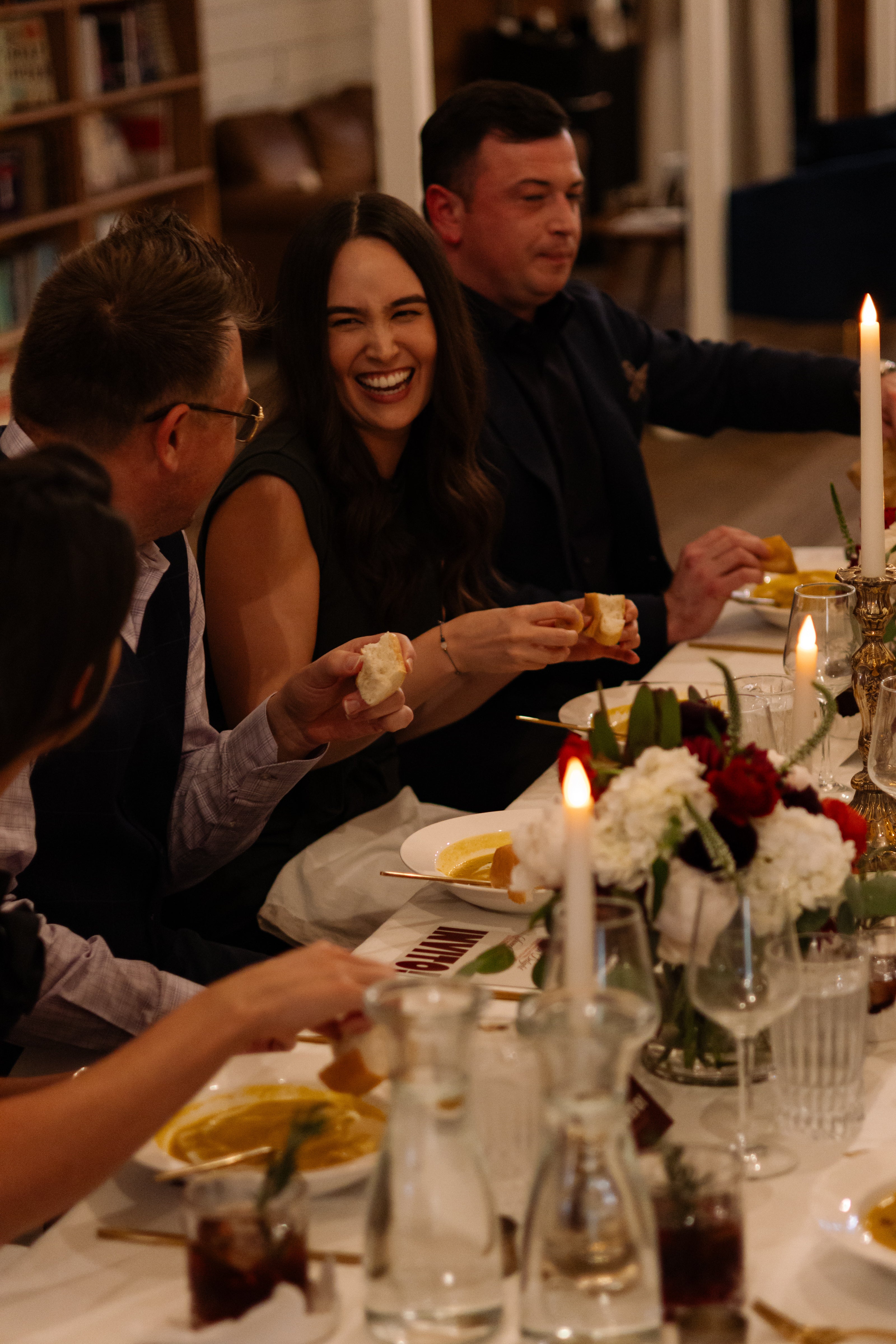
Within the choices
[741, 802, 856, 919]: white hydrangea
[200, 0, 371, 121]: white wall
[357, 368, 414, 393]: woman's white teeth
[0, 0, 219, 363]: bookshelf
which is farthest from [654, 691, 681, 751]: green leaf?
[200, 0, 371, 121]: white wall

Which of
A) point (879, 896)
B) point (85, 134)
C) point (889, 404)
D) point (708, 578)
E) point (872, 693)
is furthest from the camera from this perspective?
point (85, 134)

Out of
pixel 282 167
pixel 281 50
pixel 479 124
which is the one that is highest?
A: pixel 281 50

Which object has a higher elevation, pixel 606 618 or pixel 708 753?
pixel 708 753

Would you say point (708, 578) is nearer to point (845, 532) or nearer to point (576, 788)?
point (845, 532)

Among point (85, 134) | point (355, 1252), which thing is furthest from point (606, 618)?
point (85, 134)

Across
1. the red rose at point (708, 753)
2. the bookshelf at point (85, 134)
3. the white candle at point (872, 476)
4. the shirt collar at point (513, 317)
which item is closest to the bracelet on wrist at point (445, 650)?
the white candle at point (872, 476)

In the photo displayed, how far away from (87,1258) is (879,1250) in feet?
1.80

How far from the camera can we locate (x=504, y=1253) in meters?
1.04

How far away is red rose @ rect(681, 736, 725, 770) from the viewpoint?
1195 mm

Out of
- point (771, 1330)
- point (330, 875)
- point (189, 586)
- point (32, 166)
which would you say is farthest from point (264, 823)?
point (32, 166)

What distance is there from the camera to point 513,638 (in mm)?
2137

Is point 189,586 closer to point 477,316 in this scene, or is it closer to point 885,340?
point 477,316

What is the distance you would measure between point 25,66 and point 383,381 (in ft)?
15.2

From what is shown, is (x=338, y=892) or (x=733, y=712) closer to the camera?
(x=733, y=712)
